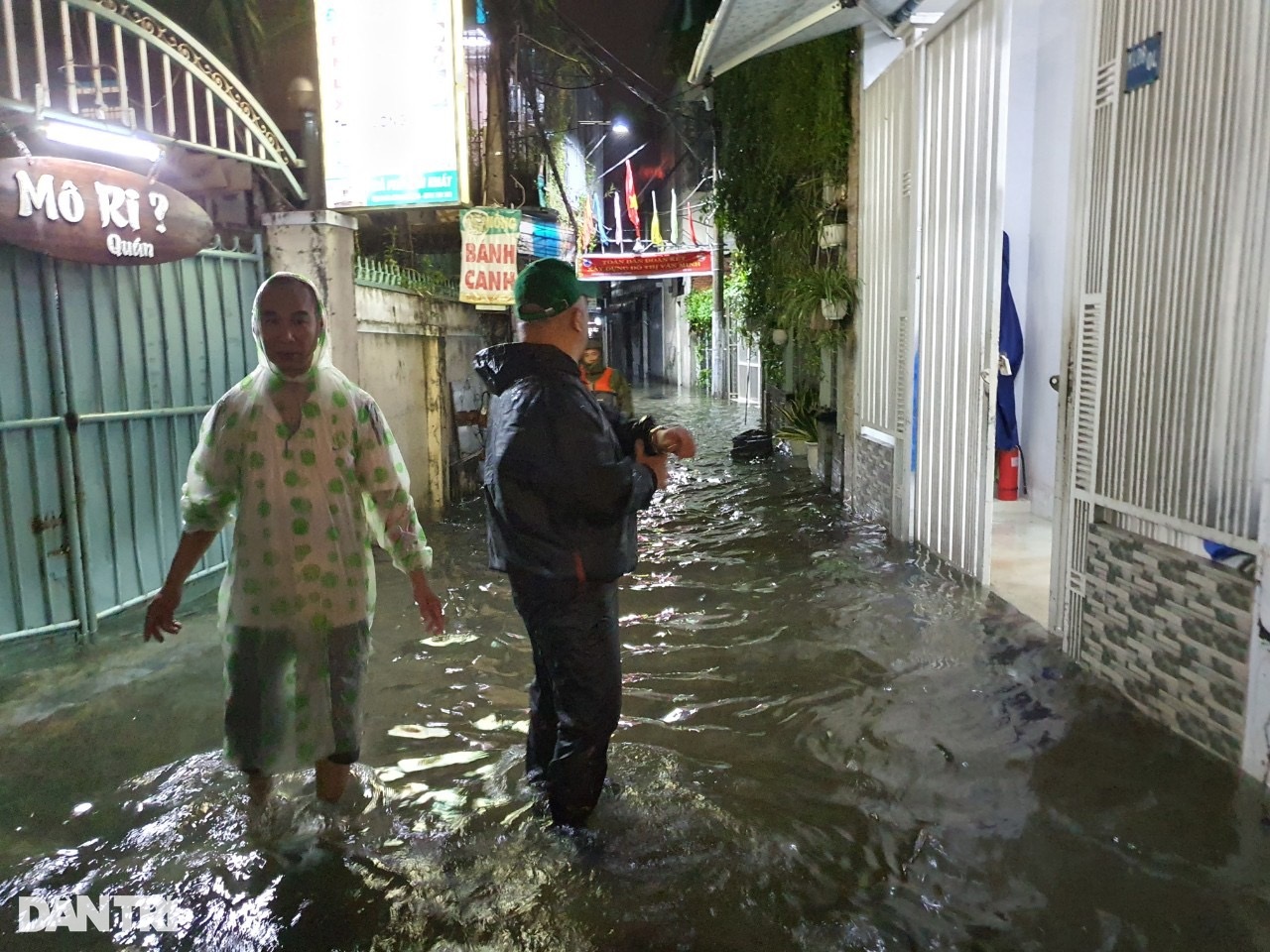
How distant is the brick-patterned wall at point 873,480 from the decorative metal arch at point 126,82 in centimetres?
539

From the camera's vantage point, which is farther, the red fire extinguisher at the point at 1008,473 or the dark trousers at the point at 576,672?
the red fire extinguisher at the point at 1008,473

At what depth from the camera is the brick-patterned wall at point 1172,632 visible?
336 centimetres

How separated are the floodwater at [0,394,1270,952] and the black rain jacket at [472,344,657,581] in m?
1.05

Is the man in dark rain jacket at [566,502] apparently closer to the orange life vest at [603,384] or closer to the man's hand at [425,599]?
the man's hand at [425,599]

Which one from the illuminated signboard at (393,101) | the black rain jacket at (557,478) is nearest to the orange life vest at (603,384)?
the illuminated signboard at (393,101)

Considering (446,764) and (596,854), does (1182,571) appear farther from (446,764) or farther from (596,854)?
(446,764)

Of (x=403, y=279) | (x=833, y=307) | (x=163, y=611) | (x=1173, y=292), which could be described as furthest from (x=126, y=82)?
(x=1173, y=292)

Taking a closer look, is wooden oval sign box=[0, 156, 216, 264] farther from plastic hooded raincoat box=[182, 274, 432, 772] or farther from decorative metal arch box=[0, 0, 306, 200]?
plastic hooded raincoat box=[182, 274, 432, 772]

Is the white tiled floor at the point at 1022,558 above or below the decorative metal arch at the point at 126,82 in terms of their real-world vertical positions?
below

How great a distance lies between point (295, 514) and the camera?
303cm

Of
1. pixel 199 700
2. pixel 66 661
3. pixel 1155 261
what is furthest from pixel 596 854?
pixel 66 661

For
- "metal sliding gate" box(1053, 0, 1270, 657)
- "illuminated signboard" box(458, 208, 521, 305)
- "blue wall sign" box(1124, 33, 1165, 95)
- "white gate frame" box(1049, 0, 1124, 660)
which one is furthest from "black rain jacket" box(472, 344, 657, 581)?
"illuminated signboard" box(458, 208, 521, 305)

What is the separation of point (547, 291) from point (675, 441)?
69 centimetres

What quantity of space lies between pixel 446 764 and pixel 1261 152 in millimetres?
3989
